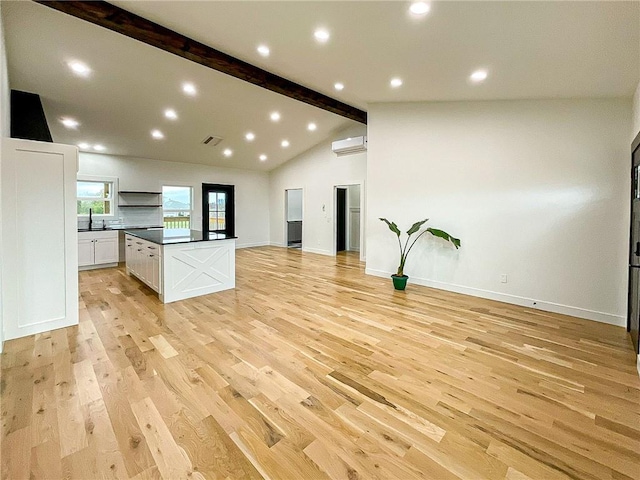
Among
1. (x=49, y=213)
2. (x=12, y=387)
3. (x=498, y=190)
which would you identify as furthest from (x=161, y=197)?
(x=498, y=190)

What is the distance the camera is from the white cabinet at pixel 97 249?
6.32m

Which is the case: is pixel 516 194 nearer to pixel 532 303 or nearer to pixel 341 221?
pixel 532 303

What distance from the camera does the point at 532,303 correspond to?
414 centimetres

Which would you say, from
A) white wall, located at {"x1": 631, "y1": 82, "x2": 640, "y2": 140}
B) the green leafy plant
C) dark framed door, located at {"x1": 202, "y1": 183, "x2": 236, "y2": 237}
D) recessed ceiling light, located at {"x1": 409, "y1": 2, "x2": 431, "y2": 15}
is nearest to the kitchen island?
the green leafy plant

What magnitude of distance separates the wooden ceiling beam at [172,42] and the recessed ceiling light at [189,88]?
1.01m

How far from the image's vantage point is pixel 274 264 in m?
7.15

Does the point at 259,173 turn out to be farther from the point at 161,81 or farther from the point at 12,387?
the point at 12,387

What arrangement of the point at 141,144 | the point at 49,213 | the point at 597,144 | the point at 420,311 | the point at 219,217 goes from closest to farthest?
the point at 49,213 → the point at 597,144 → the point at 420,311 → the point at 141,144 → the point at 219,217

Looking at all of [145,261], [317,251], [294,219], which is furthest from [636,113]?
[294,219]

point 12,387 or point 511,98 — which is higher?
point 511,98

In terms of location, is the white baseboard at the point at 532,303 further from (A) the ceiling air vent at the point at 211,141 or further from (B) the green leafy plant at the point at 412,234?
(A) the ceiling air vent at the point at 211,141

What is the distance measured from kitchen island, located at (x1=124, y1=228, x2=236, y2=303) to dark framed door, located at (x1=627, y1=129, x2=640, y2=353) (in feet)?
16.6

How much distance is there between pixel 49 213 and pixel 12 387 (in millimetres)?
1801

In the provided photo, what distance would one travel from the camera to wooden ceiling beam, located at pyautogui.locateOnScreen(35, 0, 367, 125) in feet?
9.88
